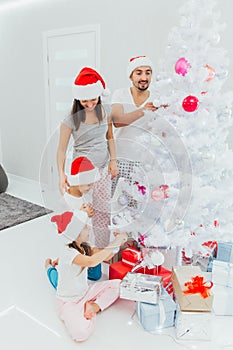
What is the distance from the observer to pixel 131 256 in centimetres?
208

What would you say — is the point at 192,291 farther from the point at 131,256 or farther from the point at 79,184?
the point at 79,184

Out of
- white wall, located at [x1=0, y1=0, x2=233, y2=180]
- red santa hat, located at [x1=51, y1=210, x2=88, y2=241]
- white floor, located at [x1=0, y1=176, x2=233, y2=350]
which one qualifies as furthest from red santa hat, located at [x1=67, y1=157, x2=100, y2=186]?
white wall, located at [x1=0, y1=0, x2=233, y2=180]

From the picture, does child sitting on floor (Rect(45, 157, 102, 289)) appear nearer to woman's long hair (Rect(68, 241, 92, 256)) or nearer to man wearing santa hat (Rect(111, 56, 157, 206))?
woman's long hair (Rect(68, 241, 92, 256))

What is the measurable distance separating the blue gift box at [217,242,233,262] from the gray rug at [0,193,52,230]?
5.21 feet

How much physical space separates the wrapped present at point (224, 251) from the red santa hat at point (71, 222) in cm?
98

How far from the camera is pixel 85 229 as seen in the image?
1.73 metres

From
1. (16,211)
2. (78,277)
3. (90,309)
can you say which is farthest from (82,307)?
(16,211)

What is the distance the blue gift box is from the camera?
7.09ft

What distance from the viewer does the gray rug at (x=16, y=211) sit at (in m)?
3.04

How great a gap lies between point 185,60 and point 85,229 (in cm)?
106

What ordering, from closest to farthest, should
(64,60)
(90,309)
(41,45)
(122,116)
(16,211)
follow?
1. (90,309)
2. (122,116)
3. (16,211)
4. (64,60)
5. (41,45)

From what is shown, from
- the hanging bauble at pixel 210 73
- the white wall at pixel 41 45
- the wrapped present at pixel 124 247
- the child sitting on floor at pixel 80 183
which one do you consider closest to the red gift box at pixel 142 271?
the wrapped present at pixel 124 247

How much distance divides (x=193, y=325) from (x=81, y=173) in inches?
36.9

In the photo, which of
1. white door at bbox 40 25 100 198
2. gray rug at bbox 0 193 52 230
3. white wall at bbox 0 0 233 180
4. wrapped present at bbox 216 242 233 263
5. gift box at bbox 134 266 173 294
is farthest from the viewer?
white door at bbox 40 25 100 198
